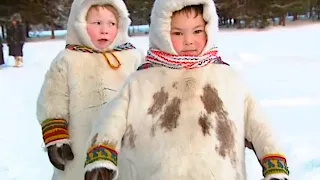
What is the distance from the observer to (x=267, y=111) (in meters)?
7.76

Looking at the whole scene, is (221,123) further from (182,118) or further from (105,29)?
(105,29)

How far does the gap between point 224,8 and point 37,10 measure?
43.1 ft

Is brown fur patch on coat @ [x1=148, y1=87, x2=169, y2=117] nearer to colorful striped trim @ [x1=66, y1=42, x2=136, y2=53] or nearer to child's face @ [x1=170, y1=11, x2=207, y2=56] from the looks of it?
child's face @ [x1=170, y1=11, x2=207, y2=56]

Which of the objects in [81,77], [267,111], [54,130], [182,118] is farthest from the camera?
[267,111]

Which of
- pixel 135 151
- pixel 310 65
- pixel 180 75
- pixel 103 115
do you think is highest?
pixel 180 75

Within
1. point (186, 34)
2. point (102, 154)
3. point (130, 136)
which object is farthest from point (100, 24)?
point (102, 154)

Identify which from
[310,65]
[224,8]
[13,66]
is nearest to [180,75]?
[310,65]

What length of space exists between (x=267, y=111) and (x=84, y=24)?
16.4ft

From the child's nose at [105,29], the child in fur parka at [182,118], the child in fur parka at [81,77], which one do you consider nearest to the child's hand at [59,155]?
the child in fur parka at [81,77]

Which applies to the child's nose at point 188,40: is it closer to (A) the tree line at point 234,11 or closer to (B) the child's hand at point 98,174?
(B) the child's hand at point 98,174

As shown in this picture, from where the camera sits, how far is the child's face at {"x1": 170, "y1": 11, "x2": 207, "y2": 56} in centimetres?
227

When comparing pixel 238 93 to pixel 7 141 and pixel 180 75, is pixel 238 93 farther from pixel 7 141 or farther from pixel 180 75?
pixel 7 141

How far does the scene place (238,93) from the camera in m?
2.27

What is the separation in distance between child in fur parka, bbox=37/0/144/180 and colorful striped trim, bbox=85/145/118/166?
34.8 inches
